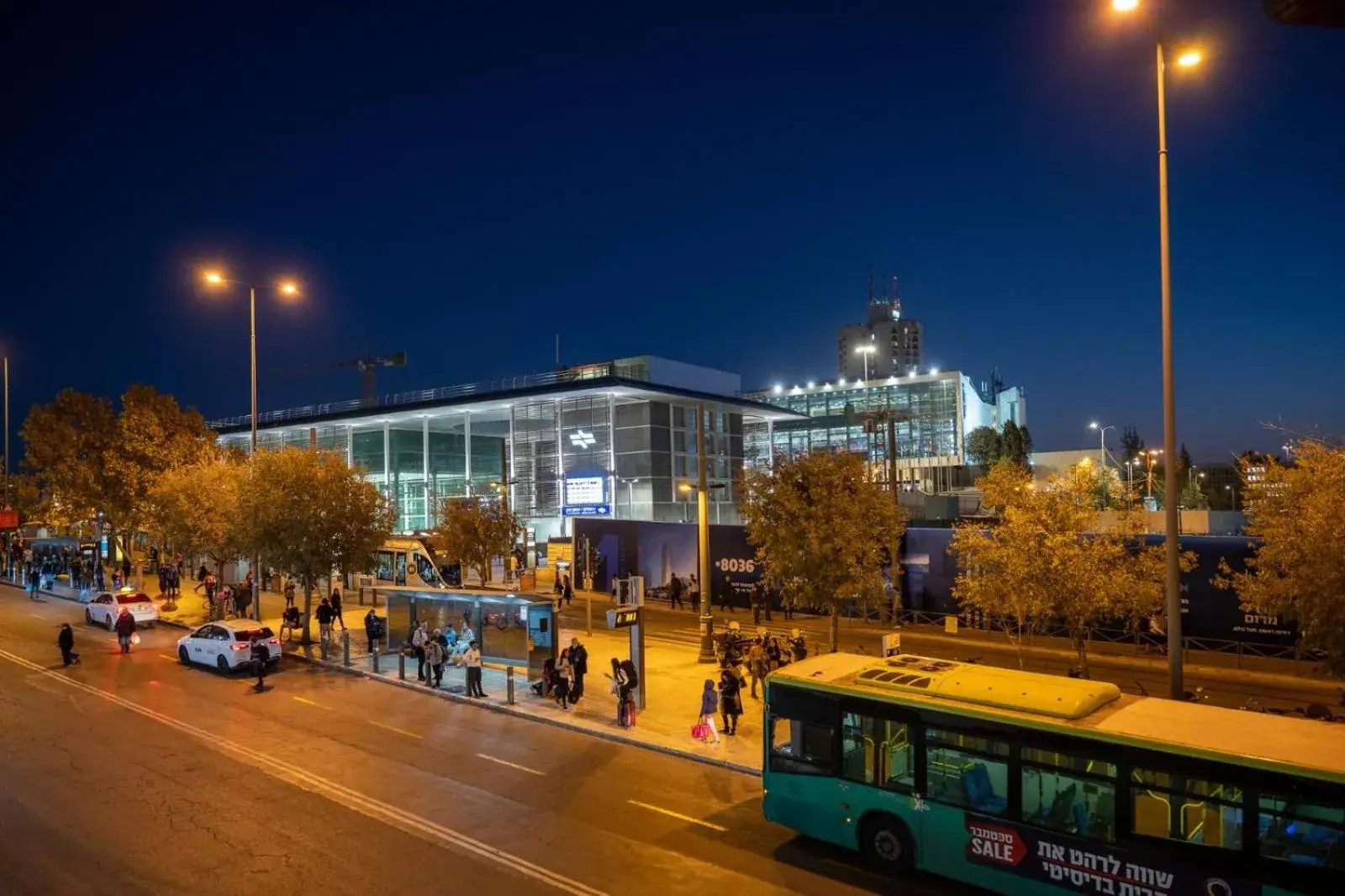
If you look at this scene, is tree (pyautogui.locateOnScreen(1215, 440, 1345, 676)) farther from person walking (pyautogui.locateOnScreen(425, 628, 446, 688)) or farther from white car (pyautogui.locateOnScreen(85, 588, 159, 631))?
white car (pyautogui.locateOnScreen(85, 588, 159, 631))

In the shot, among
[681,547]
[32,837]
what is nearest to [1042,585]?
[32,837]

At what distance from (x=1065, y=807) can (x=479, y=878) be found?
6.70 m

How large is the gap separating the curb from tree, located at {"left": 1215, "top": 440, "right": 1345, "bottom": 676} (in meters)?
9.69

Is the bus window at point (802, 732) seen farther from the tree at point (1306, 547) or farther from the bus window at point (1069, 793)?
the tree at point (1306, 547)

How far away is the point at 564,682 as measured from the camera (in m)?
18.9

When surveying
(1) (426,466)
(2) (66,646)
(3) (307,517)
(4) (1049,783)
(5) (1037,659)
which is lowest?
(5) (1037,659)

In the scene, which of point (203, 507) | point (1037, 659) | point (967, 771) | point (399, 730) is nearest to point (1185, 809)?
point (967, 771)

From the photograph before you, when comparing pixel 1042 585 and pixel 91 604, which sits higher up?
pixel 1042 585

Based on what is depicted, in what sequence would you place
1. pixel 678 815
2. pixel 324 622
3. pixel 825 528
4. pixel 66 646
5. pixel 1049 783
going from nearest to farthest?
pixel 1049 783, pixel 678 815, pixel 825 528, pixel 66 646, pixel 324 622

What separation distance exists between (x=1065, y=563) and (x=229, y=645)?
21.1m

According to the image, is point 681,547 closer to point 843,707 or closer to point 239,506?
point 239,506

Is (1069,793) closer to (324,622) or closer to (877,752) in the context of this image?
(877,752)

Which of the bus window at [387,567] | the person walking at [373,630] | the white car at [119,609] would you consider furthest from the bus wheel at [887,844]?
the bus window at [387,567]

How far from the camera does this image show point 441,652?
21375mm
